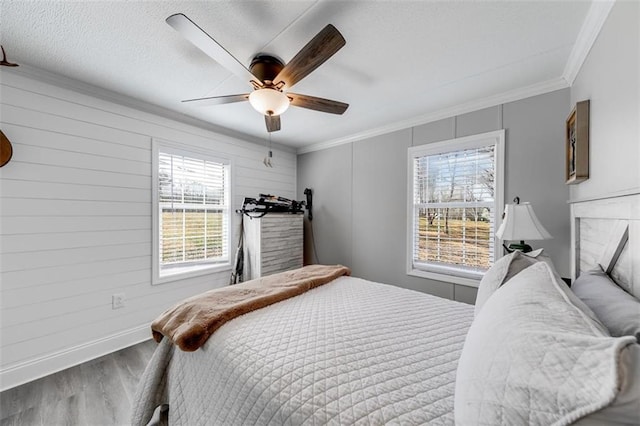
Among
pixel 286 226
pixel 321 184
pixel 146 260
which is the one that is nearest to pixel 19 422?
pixel 146 260

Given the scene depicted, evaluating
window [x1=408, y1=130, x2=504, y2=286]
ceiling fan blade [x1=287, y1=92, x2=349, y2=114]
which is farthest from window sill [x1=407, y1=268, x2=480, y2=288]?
ceiling fan blade [x1=287, y1=92, x2=349, y2=114]

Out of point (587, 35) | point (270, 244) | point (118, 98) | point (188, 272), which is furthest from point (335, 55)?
point (188, 272)

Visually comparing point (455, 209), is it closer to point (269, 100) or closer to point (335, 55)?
point (335, 55)

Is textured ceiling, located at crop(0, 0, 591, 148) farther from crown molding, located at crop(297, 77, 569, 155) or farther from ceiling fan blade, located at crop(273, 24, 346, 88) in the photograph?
ceiling fan blade, located at crop(273, 24, 346, 88)

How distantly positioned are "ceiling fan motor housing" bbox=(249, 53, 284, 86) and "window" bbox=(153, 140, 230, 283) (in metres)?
1.63

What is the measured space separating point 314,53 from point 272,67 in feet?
1.65

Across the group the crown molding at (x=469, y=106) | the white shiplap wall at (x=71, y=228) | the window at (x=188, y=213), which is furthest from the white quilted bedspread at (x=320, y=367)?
the crown molding at (x=469, y=106)

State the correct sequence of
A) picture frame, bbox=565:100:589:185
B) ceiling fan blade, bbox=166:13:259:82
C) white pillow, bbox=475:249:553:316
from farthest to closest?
1. picture frame, bbox=565:100:589:185
2. ceiling fan blade, bbox=166:13:259:82
3. white pillow, bbox=475:249:553:316

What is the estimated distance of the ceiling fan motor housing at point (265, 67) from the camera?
1734 mm

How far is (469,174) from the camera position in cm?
262

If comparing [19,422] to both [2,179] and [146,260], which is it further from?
[2,179]

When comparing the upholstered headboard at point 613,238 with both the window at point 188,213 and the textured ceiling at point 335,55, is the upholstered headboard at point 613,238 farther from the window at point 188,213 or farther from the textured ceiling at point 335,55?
the window at point 188,213

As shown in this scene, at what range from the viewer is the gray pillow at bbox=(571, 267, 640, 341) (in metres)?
0.69

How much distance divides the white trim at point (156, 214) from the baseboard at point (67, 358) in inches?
21.1
